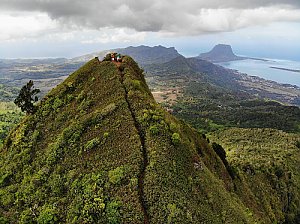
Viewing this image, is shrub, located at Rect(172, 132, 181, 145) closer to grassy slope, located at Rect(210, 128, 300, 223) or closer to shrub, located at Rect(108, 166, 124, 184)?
shrub, located at Rect(108, 166, 124, 184)

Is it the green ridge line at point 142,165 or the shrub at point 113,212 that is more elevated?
the green ridge line at point 142,165

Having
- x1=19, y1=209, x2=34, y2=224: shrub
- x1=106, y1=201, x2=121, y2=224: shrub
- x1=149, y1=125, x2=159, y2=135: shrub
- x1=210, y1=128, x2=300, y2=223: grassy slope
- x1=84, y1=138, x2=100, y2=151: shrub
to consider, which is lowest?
x1=210, y1=128, x2=300, y2=223: grassy slope

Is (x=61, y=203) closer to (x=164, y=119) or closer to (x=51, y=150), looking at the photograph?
(x=51, y=150)

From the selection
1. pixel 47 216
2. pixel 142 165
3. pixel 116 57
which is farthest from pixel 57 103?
pixel 142 165

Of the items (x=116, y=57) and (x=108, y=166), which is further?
(x=116, y=57)

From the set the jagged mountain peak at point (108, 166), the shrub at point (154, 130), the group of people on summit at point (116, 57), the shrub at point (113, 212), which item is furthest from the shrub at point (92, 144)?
the group of people on summit at point (116, 57)

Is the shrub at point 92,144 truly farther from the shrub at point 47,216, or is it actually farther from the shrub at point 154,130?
the shrub at point 47,216

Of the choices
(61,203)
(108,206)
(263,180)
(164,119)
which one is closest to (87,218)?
(108,206)

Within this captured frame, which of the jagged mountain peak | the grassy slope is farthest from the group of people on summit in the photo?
the grassy slope

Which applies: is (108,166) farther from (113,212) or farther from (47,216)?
(47,216)
